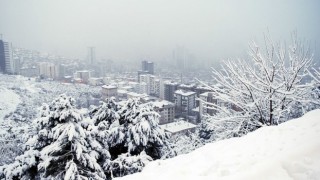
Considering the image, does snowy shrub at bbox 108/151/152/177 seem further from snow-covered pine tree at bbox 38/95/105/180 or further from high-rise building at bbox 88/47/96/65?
high-rise building at bbox 88/47/96/65

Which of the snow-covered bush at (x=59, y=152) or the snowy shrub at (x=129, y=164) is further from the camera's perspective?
the snowy shrub at (x=129, y=164)

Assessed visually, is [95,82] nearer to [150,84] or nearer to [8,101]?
[150,84]

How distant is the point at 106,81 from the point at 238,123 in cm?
10118

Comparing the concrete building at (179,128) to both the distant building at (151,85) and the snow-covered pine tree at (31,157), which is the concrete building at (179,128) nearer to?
the snow-covered pine tree at (31,157)

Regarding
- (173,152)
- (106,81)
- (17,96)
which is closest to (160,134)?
(173,152)

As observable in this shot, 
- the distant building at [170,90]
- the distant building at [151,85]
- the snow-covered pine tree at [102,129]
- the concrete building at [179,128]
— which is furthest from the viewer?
the distant building at [151,85]

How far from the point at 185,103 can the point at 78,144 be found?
188 ft

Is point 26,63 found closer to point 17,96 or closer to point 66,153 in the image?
point 17,96

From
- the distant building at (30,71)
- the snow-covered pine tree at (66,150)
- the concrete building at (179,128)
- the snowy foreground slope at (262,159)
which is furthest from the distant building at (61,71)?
the snowy foreground slope at (262,159)

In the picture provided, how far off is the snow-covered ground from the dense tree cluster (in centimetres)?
4231

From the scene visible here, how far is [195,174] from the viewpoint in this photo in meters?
3.64

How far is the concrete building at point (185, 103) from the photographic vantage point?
6278 cm

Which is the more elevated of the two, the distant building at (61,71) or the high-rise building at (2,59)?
the high-rise building at (2,59)

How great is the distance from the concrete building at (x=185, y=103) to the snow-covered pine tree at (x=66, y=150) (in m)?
54.5
